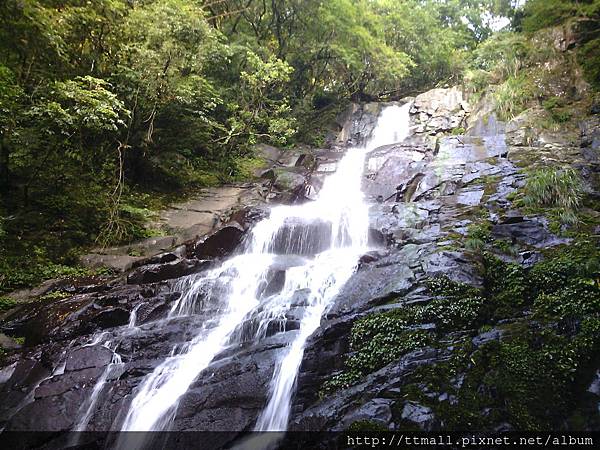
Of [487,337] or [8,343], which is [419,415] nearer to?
[487,337]

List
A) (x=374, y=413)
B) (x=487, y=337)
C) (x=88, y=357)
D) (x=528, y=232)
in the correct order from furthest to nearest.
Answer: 1. (x=528, y=232)
2. (x=88, y=357)
3. (x=487, y=337)
4. (x=374, y=413)

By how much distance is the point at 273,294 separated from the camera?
26.5 ft

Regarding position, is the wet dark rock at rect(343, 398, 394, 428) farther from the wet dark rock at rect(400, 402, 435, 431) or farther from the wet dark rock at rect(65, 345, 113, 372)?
the wet dark rock at rect(65, 345, 113, 372)

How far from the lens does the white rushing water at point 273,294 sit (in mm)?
5395

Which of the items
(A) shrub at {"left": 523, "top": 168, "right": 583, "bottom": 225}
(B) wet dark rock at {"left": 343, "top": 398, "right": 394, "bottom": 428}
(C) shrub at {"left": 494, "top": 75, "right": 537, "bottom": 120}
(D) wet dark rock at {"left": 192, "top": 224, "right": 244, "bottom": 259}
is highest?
(C) shrub at {"left": 494, "top": 75, "right": 537, "bottom": 120}

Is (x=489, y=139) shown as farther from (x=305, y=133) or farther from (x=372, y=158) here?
(x=305, y=133)

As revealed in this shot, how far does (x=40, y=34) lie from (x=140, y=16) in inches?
106

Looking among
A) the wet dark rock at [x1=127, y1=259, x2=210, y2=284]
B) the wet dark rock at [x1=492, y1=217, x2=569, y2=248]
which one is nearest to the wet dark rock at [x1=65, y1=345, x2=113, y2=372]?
the wet dark rock at [x1=127, y1=259, x2=210, y2=284]

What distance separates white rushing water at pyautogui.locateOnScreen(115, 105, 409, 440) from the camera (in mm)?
5395

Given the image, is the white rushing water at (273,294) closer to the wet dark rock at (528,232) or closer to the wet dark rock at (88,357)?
the wet dark rock at (88,357)

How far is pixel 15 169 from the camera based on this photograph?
31.1 feet

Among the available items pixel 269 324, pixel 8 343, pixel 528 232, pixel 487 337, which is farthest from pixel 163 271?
pixel 528 232

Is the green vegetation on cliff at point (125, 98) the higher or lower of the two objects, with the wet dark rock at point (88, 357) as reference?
higher

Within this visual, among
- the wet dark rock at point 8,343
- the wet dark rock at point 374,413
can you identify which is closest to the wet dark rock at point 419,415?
the wet dark rock at point 374,413
